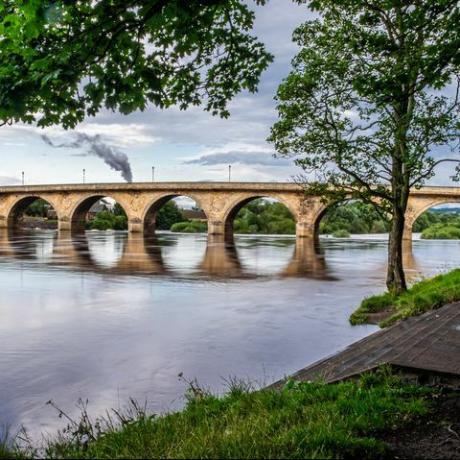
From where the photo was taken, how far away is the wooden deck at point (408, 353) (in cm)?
567

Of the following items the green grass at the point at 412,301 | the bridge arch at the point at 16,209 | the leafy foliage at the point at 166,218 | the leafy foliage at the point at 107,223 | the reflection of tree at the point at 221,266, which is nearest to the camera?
the green grass at the point at 412,301

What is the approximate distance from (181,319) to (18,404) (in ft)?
19.4

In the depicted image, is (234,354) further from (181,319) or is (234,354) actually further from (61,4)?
(61,4)

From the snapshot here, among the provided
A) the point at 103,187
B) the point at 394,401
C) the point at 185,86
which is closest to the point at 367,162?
the point at 185,86

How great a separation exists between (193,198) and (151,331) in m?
45.2

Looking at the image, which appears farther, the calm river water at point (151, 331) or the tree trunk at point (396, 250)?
the tree trunk at point (396, 250)

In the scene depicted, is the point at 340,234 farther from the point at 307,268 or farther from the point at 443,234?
the point at 307,268

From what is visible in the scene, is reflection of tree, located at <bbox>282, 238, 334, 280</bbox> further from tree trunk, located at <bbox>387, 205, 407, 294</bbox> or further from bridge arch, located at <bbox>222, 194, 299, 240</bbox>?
bridge arch, located at <bbox>222, 194, 299, 240</bbox>

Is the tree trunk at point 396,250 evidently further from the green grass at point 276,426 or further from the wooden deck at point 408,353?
the green grass at point 276,426

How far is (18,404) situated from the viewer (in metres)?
6.42

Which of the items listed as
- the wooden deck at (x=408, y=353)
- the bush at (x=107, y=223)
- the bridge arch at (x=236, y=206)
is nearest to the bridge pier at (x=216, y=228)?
the bridge arch at (x=236, y=206)

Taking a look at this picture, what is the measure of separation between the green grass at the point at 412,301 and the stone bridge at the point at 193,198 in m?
31.5

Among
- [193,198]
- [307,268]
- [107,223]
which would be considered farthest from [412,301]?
[107,223]

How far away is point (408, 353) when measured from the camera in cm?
630
